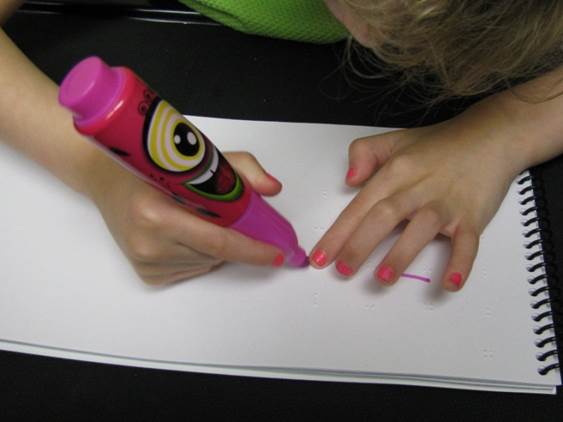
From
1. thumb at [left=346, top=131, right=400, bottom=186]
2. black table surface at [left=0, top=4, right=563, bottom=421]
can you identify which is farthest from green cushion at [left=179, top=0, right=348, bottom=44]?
thumb at [left=346, top=131, right=400, bottom=186]

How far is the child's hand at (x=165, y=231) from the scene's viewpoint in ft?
1.21

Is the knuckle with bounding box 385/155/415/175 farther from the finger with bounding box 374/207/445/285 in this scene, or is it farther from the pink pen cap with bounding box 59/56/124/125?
the pink pen cap with bounding box 59/56/124/125

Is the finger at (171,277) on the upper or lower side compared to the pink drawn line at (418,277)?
lower

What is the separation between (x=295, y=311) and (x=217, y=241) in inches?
4.1

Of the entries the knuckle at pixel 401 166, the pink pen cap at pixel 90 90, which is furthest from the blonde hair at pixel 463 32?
the pink pen cap at pixel 90 90

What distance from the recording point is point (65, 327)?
0.43 m

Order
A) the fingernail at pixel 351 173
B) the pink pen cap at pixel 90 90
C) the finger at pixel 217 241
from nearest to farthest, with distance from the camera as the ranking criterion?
the pink pen cap at pixel 90 90 → the finger at pixel 217 241 → the fingernail at pixel 351 173

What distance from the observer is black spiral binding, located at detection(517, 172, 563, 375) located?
42 cm

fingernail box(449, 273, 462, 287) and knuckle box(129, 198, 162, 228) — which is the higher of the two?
knuckle box(129, 198, 162, 228)

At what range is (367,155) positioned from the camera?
0.48m

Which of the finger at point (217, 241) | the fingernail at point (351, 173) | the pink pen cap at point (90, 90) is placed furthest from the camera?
the fingernail at point (351, 173)

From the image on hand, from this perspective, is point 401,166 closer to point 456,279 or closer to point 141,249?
point 456,279

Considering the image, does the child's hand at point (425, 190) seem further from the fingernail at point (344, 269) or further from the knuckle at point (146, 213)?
the knuckle at point (146, 213)

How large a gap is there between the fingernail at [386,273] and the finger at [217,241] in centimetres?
9
